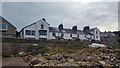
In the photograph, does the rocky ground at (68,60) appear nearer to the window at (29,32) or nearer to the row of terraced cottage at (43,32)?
the window at (29,32)

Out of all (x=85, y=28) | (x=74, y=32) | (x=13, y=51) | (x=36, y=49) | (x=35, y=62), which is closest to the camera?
(x=35, y=62)

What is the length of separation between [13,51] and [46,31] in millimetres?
14554

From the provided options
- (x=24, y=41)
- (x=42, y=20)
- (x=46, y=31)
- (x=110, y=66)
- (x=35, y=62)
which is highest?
(x=42, y=20)

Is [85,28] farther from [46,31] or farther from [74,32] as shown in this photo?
[46,31]

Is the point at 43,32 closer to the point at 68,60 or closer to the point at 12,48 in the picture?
the point at 12,48

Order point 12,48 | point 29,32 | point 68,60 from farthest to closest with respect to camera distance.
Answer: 1. point 29,32
2. point 12,48
3. point 68,60

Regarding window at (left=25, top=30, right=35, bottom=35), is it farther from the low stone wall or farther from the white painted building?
the low stone wall

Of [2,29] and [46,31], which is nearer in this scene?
[2,29]

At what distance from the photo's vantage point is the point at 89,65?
11.0 meters

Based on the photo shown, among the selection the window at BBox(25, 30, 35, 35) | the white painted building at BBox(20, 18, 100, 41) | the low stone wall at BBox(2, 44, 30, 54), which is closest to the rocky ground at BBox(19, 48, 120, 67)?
the low stone wall at BBox(2, 44, 30, 54)

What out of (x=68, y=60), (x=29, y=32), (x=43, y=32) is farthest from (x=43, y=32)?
(x=68, y=60)

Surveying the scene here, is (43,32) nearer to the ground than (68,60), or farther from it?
farther from it

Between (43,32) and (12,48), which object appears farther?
(43,32)

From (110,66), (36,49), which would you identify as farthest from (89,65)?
(36,49)
